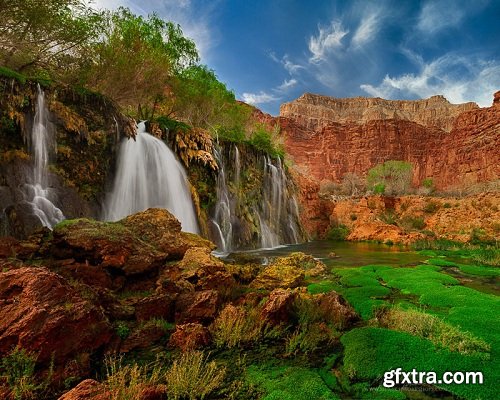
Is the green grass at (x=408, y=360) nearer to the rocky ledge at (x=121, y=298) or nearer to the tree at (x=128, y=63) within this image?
the rocky ledge at (x=121, y=298)

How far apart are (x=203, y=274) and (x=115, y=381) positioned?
16.0 feet

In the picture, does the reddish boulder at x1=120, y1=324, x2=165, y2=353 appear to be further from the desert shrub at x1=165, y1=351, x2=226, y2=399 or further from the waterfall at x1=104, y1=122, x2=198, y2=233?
the waterfall at x1=104, y1=122, x2=198, y2=233

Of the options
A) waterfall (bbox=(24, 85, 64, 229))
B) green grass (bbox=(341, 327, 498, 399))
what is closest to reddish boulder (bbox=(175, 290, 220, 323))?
green grass (bbox=(341, 327, 498, 399))

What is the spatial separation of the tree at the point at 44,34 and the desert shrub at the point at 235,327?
20.6 m

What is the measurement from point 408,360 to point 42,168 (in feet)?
52.1

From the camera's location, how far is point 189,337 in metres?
5.79

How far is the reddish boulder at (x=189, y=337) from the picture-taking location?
569cm

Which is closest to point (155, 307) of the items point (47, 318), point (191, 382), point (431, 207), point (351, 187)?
point (47, 318)

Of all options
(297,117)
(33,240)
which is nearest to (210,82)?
(33,240)

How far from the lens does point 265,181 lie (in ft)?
111

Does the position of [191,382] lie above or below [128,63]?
below

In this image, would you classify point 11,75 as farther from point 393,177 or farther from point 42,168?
point 393,177

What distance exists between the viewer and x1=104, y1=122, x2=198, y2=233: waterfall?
1725 cm

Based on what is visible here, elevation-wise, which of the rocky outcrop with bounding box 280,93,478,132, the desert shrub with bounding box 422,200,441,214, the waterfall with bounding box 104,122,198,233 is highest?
the rocky outcrop with bounding box 280,93,478,132
